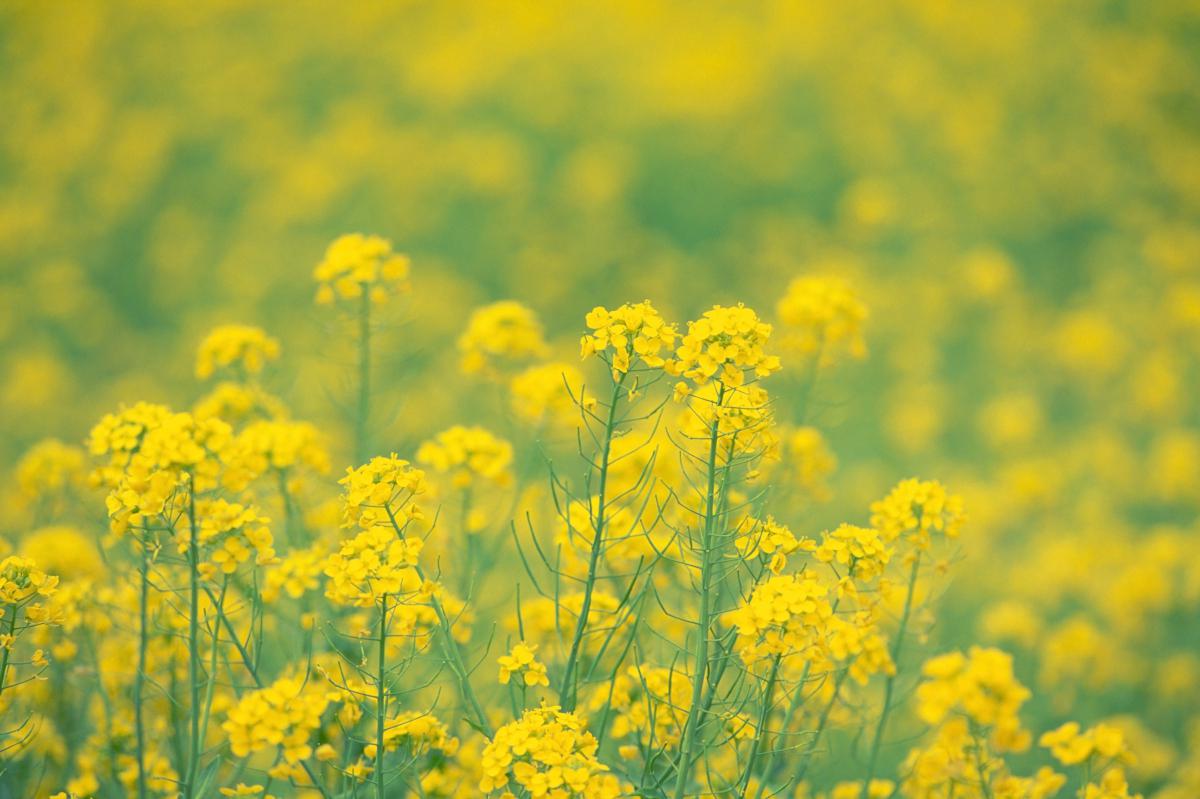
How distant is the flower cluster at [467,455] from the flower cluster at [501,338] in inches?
21.1

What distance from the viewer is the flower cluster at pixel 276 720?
200 cm

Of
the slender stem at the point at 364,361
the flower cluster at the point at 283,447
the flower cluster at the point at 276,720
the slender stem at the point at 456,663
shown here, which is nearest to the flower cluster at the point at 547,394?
the slender stem at the point at 364,361

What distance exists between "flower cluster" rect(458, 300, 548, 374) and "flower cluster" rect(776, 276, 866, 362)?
855 mm

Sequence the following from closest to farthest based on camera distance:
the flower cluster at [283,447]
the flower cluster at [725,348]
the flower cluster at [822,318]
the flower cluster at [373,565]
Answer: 1. the flower cluster at [373,565]
2. the flower cluster at [725,348]
3. the flower cluster at [283,447]
4. the flower cluster at [822,318]

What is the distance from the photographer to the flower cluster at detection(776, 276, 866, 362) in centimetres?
355

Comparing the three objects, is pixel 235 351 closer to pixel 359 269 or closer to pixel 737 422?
pixel 359 269

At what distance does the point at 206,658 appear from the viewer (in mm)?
3104

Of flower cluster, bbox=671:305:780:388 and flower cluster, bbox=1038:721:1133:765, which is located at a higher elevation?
flower cluster, bbox=671:305:780:388

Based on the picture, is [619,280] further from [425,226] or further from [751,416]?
[751,416]

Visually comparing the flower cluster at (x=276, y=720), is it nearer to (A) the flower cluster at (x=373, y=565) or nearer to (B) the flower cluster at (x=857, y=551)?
(A) the flower cluster at (x=373, y=565)

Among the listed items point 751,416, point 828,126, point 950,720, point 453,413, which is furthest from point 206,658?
point 828,126

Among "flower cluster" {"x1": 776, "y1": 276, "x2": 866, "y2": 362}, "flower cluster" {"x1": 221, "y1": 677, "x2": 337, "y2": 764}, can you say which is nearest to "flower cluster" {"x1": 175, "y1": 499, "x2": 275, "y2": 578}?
"flower cluster" {"x1": 221, "y1": 677, "x2": 337, "y2": 764}

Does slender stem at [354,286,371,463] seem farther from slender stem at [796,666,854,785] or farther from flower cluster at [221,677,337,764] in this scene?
slender stem at [796,666,854,785]

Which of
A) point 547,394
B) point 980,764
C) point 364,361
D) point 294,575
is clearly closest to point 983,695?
point 980,764
